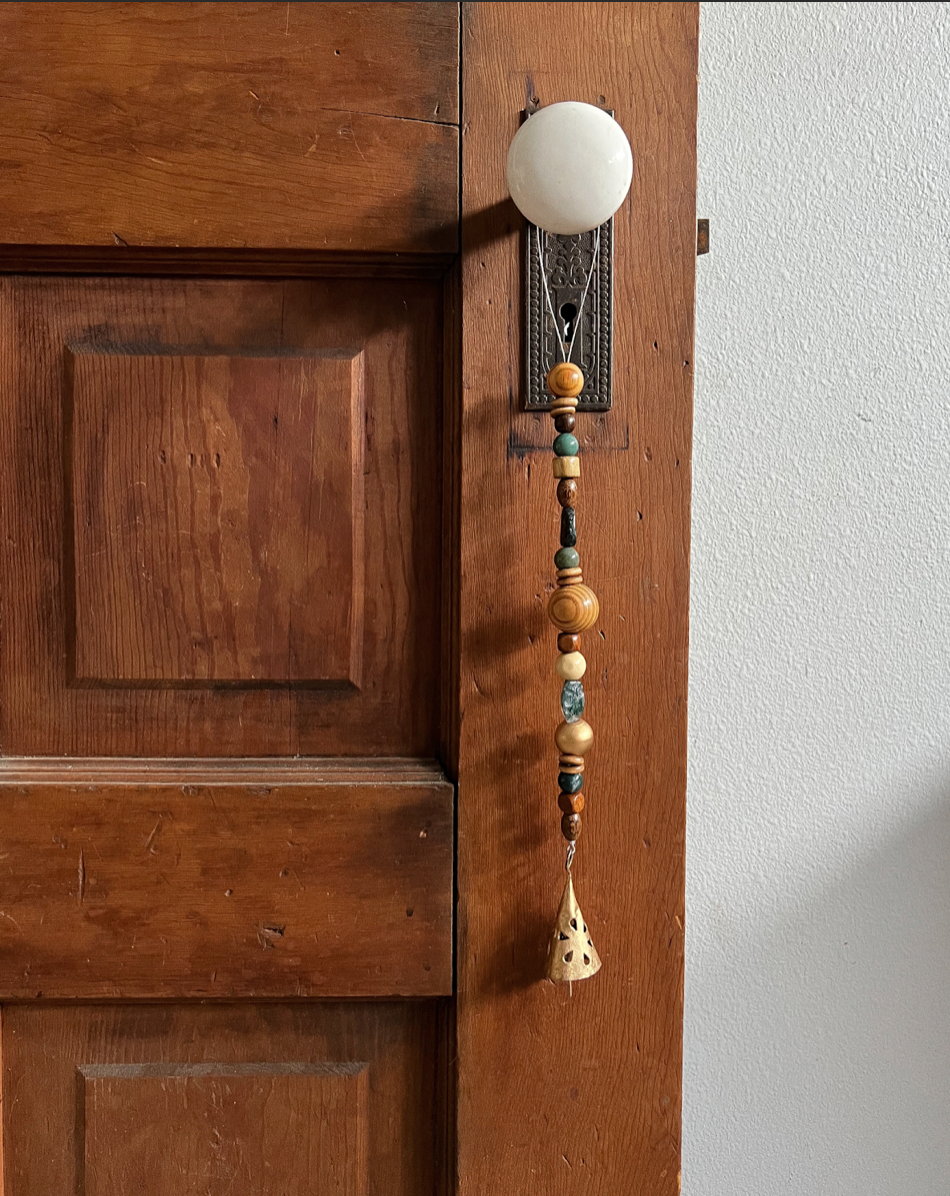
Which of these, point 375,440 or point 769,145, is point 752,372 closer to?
point 769,145

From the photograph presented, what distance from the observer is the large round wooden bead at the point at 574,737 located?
0.46m

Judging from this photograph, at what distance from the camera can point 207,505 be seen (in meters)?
0.49

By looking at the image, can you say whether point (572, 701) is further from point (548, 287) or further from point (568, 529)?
point (548, 287)

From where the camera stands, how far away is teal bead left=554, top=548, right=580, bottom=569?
46 centimetres

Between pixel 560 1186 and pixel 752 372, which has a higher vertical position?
pixel 752 372

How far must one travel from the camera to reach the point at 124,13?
0.46 metres

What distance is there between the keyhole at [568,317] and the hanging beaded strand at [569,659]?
0.03 m

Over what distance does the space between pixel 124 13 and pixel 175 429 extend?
0.22 m

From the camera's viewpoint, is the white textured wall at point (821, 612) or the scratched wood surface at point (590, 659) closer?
the scratched wood surface at point (590, 659)

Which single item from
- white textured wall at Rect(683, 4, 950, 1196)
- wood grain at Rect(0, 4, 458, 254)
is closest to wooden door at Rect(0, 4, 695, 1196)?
wood grain at Rect(0, 4, 458, 254)

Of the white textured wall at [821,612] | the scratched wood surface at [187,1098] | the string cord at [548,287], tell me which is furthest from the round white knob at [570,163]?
the scratched wood surface at [187,1098]

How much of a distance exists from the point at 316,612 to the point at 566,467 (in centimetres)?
17

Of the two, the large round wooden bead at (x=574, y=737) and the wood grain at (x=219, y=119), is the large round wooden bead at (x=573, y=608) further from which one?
the wood grain at (x=219, y=119)

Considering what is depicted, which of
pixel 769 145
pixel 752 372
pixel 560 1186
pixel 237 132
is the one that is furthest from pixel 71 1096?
pixel 769 145
